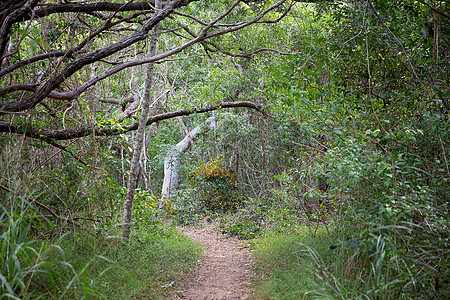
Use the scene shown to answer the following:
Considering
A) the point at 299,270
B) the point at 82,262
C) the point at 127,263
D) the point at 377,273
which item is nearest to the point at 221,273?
the point at 127,263

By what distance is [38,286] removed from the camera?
3.27m

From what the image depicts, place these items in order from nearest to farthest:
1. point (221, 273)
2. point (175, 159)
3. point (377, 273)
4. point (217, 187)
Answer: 1. point (377, 273)
2. point (221, 273)
3. point (217, 187)
4. point (175, 159)

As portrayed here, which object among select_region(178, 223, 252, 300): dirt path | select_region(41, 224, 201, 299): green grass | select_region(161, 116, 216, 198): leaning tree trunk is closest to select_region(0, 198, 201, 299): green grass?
select_region(41, 224, 201, 299): green grass

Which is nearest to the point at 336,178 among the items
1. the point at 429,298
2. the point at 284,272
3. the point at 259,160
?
the point at 284,272

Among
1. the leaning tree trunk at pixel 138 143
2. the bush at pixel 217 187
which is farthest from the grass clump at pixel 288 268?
the bush at pixel 217 187

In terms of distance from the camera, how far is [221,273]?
6809mm

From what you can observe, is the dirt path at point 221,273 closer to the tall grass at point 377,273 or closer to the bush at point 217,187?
the tall grass at point 377,273

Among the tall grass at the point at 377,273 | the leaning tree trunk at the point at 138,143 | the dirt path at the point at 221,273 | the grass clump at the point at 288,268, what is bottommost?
the dirt path at the point at 221,273

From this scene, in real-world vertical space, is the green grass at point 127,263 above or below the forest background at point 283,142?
below

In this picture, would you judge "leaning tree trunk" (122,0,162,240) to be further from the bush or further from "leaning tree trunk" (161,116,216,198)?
"leaning tree trunk" (161,116,216,198)

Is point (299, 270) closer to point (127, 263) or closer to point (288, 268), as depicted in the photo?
point (288, 268)

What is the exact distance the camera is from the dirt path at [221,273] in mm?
5332

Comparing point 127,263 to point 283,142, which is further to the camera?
point 283,142

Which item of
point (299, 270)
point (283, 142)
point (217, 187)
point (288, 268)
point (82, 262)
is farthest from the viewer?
point (217, 187)
